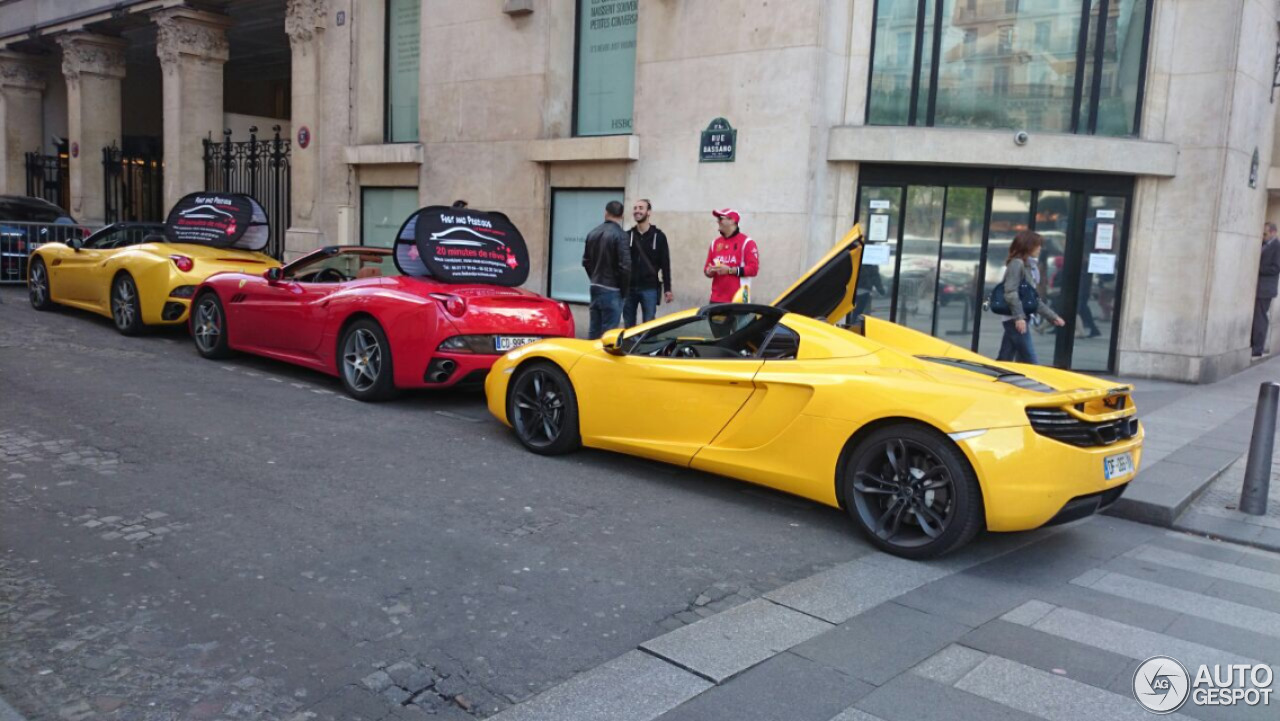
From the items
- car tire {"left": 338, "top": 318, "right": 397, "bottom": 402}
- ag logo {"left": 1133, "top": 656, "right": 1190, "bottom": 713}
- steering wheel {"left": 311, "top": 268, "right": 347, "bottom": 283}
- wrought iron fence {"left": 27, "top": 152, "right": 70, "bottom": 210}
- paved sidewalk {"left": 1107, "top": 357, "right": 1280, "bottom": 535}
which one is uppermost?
wrought iron fence {"left": 27, "top": 152, "right": 70, "bottom": 210}

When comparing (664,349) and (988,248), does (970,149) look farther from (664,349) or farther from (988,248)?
(664,349)

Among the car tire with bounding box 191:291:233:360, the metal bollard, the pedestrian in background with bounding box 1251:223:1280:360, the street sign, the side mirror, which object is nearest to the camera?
the metal bollard

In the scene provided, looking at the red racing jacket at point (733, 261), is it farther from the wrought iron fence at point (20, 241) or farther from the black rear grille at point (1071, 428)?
the wrought iron fence at point (20, 241)

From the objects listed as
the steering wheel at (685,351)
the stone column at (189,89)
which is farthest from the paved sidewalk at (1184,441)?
the stone column at (189,89)

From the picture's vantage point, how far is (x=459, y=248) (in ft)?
29.5

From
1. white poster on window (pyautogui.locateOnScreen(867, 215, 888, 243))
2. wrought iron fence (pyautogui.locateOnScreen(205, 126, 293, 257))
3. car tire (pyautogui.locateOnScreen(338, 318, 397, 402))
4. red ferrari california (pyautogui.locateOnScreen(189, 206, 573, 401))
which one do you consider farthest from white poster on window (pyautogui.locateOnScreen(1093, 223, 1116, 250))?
wrought iron fence (pyautogui.locateOnScreen(205, 126, 293, 257))

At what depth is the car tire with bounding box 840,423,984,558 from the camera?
16.2ft

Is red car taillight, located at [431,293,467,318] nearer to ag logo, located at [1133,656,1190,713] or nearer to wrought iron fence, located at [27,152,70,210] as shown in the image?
ag logo, located at [1133,656,1190,713]

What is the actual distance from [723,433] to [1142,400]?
6.47m

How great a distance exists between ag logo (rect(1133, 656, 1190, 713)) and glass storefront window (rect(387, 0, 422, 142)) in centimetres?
1566

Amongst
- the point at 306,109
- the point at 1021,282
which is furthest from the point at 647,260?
the point at 306,109

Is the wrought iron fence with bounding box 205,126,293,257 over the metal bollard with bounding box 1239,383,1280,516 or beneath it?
over

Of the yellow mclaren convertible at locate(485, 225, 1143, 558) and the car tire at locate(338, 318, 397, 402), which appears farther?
the car tire at locate(338, 318, 397, 402)

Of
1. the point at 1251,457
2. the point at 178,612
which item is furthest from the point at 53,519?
the point at 1251,457
